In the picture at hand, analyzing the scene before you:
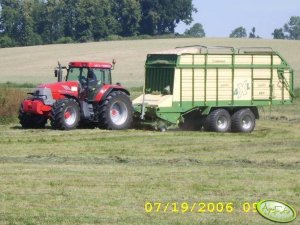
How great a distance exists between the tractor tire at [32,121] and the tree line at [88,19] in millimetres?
75715

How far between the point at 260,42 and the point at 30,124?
51.6m

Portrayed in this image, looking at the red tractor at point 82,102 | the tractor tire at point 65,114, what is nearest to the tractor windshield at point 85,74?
the red tractor at point 82,102

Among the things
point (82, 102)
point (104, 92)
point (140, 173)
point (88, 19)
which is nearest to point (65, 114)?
point (82, 102)

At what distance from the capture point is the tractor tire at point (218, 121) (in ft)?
74.3

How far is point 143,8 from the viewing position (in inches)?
4286

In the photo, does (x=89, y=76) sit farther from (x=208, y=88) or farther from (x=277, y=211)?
(x=277, y=211)

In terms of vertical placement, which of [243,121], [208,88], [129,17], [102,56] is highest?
[129,17]

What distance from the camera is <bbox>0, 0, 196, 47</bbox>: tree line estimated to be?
4016 inches

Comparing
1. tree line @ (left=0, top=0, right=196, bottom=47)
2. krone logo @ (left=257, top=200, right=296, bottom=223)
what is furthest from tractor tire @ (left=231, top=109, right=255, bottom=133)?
tree line @ (left=0, top=0, right=196, bottom=47)

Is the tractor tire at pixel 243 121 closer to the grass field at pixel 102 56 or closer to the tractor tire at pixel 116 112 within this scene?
the tractor tire at pixel 116 112

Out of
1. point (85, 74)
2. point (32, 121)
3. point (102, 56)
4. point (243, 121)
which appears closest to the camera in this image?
point (85, 74)

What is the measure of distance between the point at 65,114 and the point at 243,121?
5390mm

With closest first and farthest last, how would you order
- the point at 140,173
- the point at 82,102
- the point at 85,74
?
1. the point at 140,173
2. the point at 82,102
3. the point at 85,74

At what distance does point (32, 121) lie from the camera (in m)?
22.2
